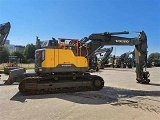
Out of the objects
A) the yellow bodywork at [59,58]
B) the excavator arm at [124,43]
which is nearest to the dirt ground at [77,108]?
the yellow bodywork at [59,58]

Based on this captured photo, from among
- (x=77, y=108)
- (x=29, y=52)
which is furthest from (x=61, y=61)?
(x=29, y=52)

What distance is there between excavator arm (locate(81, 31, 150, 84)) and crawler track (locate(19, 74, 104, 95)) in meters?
1.53

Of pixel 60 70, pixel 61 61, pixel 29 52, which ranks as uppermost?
pixel 29 52

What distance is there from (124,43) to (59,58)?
5068mm

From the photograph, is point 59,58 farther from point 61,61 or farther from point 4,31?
point 4,31

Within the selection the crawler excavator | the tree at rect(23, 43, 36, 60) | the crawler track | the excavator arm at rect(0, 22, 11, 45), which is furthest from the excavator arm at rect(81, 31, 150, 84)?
the tree at rect(23, 43, 36, 60)

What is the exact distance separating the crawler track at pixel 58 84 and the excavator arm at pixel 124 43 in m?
1.53

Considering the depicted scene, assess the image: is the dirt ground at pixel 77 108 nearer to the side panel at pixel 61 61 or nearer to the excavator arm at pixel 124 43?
the side panel at pixel 61 61

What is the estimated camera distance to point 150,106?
9.93 m

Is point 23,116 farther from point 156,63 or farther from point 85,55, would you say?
point 156,63

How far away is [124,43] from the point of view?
16031mm

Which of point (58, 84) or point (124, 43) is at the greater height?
point (124, 43)

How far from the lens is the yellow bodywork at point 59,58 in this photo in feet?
42.3

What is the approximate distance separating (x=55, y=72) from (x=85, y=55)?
202 centimetres
